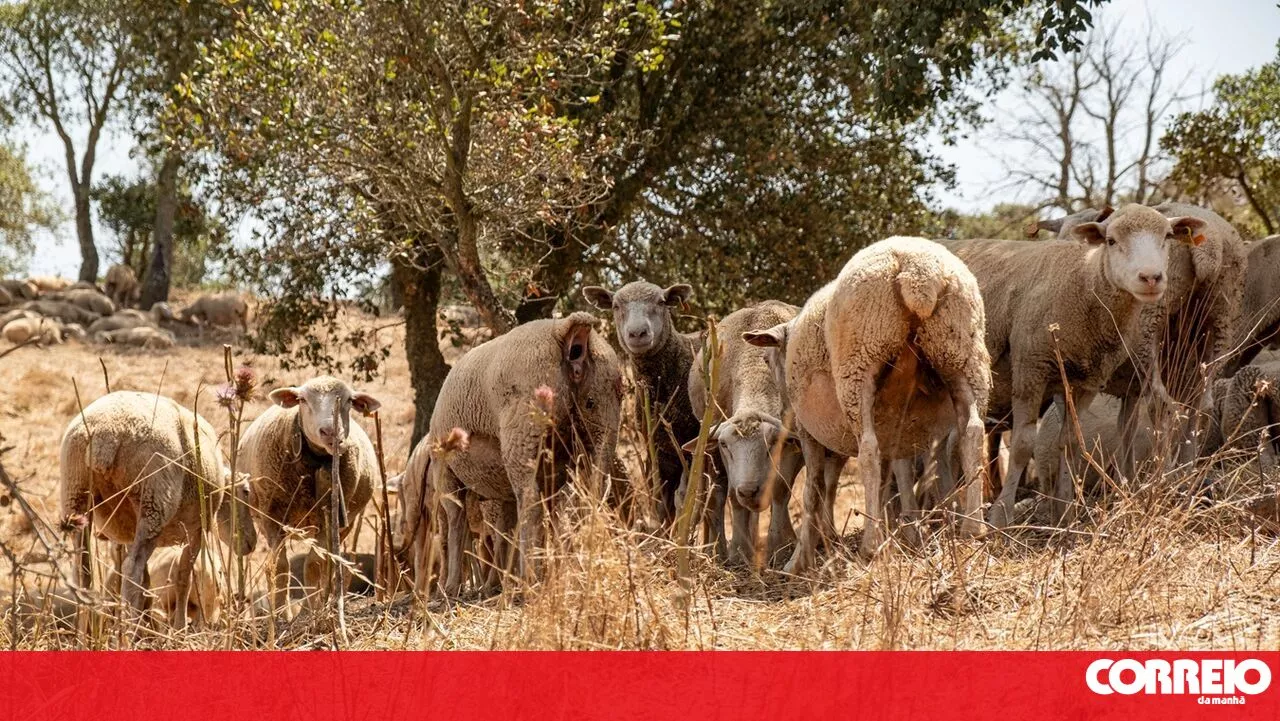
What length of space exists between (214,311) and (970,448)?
89.3 feet

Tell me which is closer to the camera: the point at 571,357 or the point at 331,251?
the point at 571,357

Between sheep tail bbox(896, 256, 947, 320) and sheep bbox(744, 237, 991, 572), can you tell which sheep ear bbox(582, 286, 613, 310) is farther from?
sheep tail bbox(896, 256, 947, 320)

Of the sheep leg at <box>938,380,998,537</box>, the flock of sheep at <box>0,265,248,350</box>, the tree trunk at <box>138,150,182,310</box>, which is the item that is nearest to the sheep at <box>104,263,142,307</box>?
the flock of sheep at <box>0,265,248,350</box>

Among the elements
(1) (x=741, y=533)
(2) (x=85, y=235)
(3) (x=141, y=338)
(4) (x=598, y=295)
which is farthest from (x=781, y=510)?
(2) (x=85, y=235)

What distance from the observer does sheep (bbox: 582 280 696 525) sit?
32.0 feet

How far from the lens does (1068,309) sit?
8.57m

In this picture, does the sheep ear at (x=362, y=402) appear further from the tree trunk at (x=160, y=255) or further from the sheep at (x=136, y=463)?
the tree trunk at (x=160, y=255)

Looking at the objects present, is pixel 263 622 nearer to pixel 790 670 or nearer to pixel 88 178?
pixel 790 670

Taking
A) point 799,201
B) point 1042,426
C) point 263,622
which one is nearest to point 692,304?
point 799,201

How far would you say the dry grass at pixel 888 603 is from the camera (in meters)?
4.89

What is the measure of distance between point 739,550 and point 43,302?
2577 cm

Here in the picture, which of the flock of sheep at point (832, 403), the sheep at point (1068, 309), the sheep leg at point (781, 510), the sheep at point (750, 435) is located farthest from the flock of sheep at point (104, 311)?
the sheep at point (1068, 309)

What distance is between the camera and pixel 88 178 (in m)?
35.8

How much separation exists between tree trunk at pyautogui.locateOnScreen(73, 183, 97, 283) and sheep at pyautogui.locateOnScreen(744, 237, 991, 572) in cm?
3220
